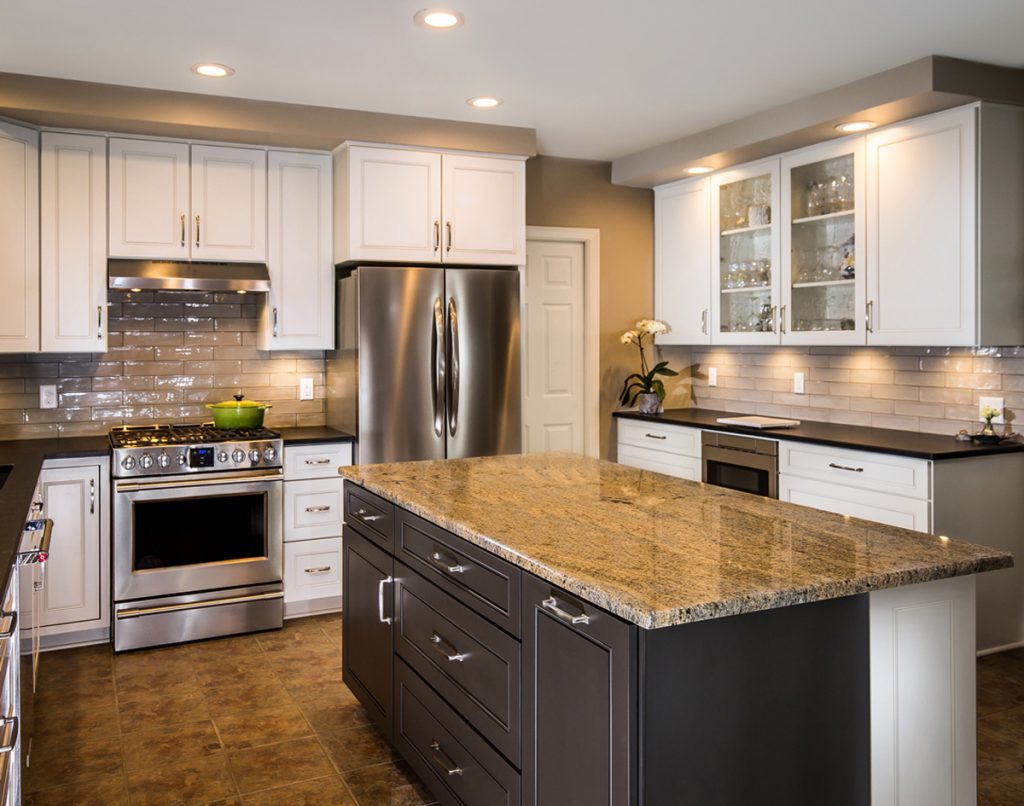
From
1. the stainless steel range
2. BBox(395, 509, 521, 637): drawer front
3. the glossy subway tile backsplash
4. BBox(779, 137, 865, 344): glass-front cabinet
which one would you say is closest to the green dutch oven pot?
the stainless steel range

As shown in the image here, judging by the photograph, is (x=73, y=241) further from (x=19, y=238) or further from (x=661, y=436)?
(x=661, y=436)

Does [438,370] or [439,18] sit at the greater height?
[439,18]

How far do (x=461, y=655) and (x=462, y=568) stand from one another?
235 millimetres

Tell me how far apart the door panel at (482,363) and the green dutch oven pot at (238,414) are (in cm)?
96

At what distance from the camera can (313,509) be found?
180 inches

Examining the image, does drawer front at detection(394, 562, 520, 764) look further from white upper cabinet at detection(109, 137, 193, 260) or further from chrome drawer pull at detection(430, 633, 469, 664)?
white upper cabinet at detection(109, 137, 193, 260)

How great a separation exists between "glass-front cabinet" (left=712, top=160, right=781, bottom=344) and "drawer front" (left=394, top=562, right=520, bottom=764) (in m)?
2.91

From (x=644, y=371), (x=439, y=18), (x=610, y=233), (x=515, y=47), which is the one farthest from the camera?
(x=644, y=371)

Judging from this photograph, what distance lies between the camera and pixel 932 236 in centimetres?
398

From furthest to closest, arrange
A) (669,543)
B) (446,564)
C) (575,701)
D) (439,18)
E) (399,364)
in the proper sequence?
(399,364) < (439,18) < (446,564) < (669,543) < (575,701)

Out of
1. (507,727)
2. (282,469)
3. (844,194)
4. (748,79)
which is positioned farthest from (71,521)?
(844,194)

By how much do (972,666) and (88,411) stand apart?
13.5 ft

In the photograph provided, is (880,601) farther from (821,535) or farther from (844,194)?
(844,194)

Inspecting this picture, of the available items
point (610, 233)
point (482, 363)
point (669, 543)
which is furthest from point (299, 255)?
point (669, 543)
